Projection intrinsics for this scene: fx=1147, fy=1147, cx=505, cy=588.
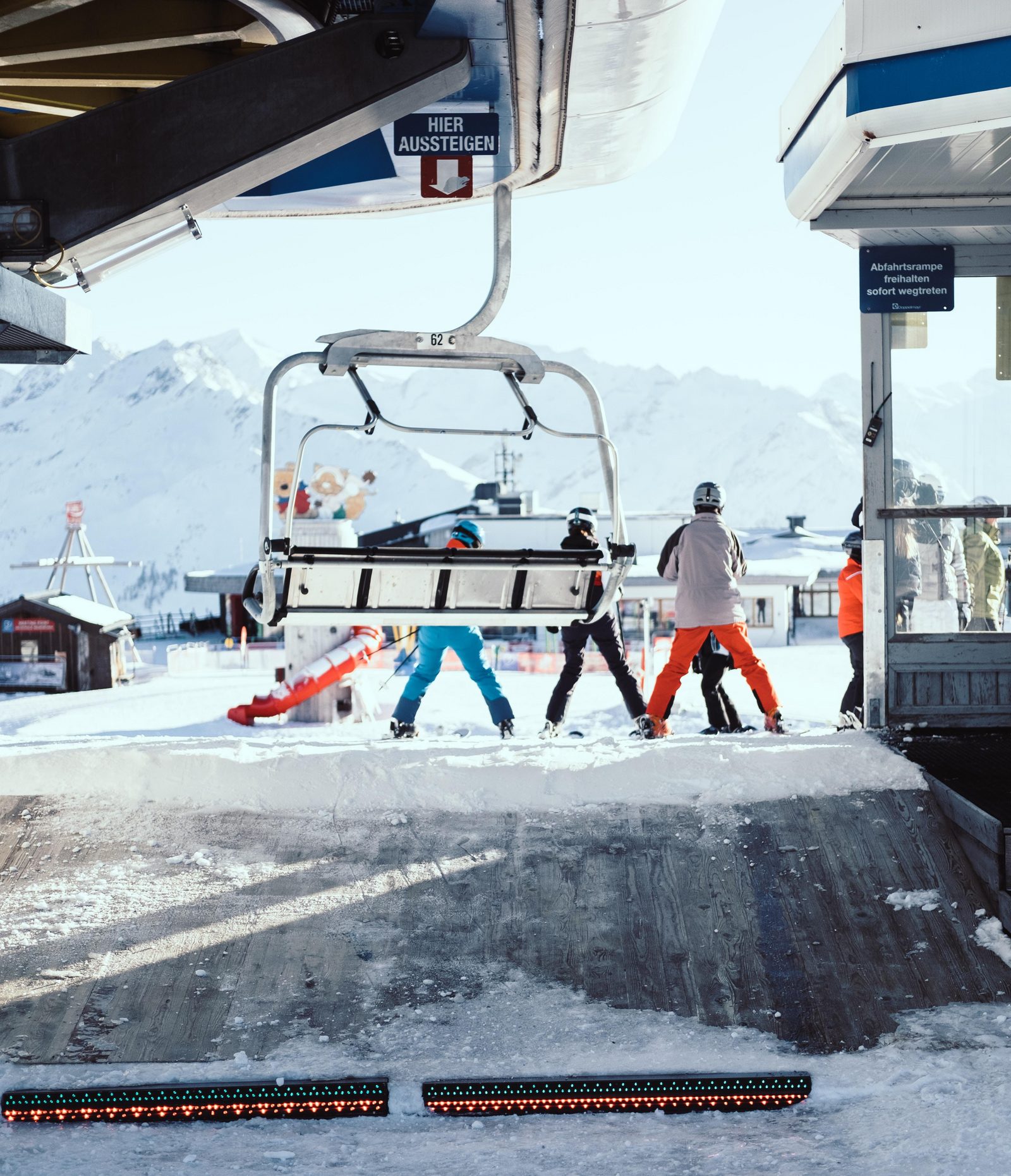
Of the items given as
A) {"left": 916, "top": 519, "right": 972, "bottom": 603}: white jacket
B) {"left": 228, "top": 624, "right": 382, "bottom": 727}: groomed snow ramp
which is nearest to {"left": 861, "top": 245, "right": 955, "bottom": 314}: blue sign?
{"left": 916, "top": 519, "right": 972, "bottom": 603}: white jacket

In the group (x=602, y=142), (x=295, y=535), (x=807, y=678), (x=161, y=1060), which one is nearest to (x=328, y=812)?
(x=161, y=1060)

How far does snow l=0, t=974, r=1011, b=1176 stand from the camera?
3045 millimetres

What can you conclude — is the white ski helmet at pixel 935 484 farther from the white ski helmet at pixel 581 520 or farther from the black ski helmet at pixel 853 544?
the white ski helmet at pixel 581 520

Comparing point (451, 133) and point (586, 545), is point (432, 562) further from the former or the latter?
point (586, 545)

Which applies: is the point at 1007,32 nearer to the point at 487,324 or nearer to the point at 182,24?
the point at 487,324

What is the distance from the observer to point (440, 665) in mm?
7902

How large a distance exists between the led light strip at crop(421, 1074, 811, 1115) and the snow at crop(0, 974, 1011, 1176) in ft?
0.13

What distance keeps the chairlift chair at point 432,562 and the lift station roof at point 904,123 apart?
157 cm

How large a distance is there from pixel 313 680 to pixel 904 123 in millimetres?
10356

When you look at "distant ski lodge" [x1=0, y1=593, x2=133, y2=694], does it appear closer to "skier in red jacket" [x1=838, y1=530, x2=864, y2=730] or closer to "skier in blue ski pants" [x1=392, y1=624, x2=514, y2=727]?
"skier in blue ski pants" [x1=392, y1=624, x2=514, y2=727]

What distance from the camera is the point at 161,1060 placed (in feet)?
11.7

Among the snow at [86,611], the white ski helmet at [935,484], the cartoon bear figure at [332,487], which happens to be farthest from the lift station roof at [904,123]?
the cartoon bear figure at [332,487]

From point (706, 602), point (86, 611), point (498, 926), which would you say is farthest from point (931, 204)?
point (86, 611)

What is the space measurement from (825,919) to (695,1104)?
1.19 m
